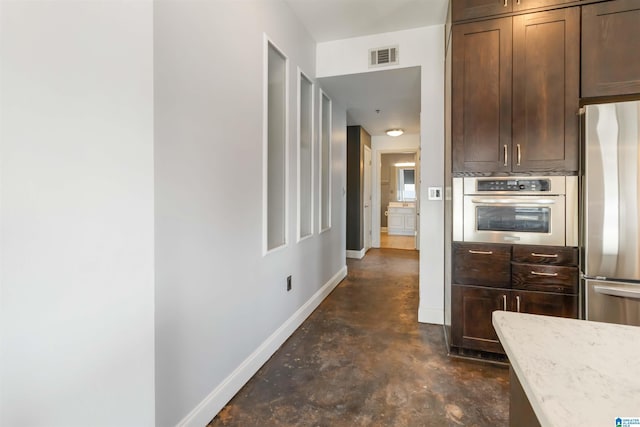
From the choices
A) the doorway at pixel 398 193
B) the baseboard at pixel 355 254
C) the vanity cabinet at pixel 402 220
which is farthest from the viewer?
the doorway at pixel 398 193

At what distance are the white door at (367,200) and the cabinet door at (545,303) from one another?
4.07 meters

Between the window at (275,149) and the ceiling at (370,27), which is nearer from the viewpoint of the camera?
the window at (275,149)

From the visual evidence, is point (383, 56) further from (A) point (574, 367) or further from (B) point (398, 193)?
(B) point (398, 193)

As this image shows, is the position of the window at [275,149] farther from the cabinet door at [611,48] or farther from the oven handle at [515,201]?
the cabinet door at [611,48]

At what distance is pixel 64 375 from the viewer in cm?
97

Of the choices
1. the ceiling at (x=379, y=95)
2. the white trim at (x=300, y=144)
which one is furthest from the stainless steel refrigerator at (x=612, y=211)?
the white trim at (x=300, y=144)

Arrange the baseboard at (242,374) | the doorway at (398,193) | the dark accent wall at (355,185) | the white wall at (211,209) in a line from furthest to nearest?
1. the doorway at (398,193)
2. the dark accent wall at (355,185)
3. the baseboard at (242,374)
4. the white wall at (211,209)

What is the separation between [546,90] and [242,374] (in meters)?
2.71

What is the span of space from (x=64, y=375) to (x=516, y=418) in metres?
1.28

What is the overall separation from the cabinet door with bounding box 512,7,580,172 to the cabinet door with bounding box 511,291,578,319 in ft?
2.78

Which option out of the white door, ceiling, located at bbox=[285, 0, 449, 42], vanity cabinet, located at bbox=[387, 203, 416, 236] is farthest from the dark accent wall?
vanity cabinet, located at bbox=[387, 203, 416, 236]

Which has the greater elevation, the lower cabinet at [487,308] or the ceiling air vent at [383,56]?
the ceiling air vent at [383,56]

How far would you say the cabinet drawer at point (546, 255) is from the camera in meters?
2.13

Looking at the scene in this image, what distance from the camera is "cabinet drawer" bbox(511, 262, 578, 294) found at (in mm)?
2129
